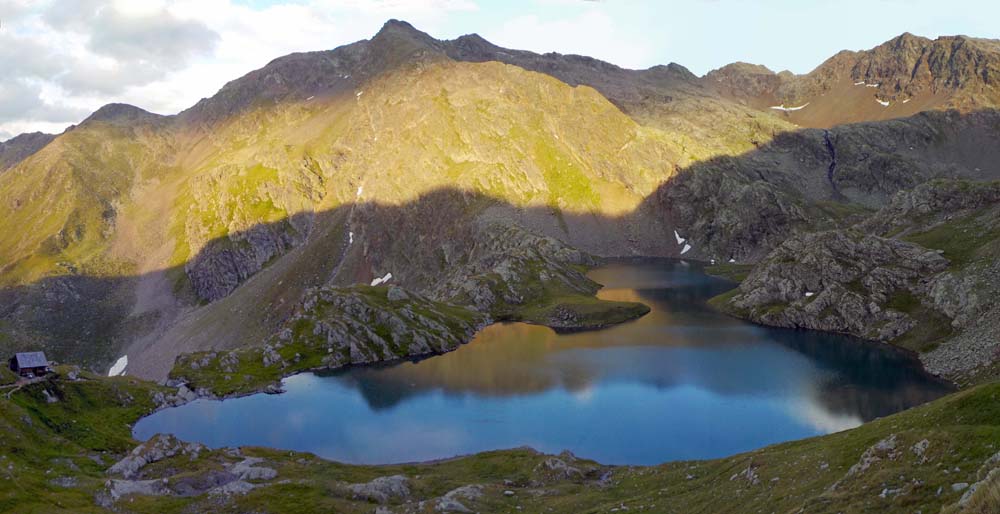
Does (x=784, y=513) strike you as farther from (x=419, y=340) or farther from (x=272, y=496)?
(x=419, y=340)

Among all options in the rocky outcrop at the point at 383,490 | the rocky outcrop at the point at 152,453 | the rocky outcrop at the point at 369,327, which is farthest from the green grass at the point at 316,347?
the rocky outcrop at the point at 383,490

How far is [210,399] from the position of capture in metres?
117

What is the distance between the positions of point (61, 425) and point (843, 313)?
14843 centimetres

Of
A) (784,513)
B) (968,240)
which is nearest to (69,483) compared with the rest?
(784,513)

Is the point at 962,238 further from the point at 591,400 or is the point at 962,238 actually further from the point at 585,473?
the point at 585,473

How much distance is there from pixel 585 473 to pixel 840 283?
10865 centimetres

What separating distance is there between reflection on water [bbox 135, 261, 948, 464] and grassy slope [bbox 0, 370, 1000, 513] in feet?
36.7

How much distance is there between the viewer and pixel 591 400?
339ft

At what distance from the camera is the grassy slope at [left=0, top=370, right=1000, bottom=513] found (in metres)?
31.3

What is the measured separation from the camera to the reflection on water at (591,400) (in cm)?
8738

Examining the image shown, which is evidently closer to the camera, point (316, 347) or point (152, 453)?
Result: point (152, 453)

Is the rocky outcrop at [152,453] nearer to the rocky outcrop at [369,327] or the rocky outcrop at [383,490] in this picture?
the rocky outcrop at [383,490]

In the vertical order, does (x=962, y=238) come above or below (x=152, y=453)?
above

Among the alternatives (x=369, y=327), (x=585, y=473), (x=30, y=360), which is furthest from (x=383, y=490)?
(x=369, y=327)
